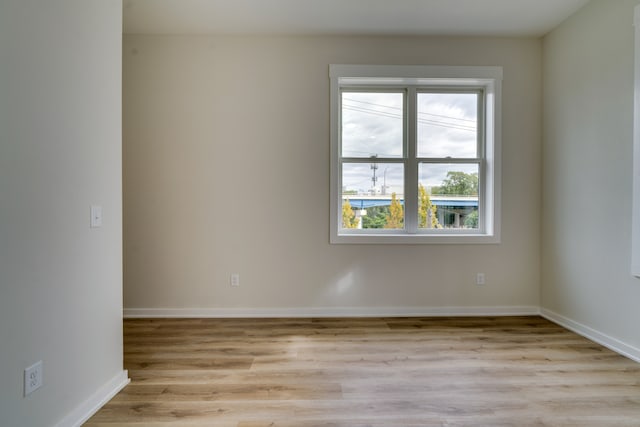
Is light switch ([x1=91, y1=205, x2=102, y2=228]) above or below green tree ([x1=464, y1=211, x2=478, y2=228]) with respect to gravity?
above

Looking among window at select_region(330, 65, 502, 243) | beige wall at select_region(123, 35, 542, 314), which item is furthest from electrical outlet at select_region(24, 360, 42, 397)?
window at select_region(330, 65, 502, 243)

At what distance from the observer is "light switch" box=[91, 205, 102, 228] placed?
5.91 feet

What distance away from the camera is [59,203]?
159 centimetres

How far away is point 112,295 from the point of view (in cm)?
197

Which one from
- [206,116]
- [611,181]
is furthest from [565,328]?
[206,116]

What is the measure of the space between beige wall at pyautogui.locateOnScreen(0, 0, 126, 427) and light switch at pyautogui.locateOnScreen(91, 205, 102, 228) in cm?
3

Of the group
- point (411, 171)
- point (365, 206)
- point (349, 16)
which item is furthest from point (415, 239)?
point (349, 16)

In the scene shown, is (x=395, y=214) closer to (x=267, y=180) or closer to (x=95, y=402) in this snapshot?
(x=267, y=180)

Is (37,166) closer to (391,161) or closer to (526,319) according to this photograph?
(391,161)

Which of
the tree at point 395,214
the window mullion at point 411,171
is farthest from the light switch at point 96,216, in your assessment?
the window mullion at point 411,171

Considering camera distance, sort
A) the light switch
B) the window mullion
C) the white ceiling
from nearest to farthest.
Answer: the light switch → the white ceiling → the window mullion

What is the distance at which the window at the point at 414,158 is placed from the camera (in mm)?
3480

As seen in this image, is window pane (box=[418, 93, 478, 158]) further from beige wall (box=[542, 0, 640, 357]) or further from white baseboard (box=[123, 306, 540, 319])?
white baseboard (box=[123, 306, 540, 319])

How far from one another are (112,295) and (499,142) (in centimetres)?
365
